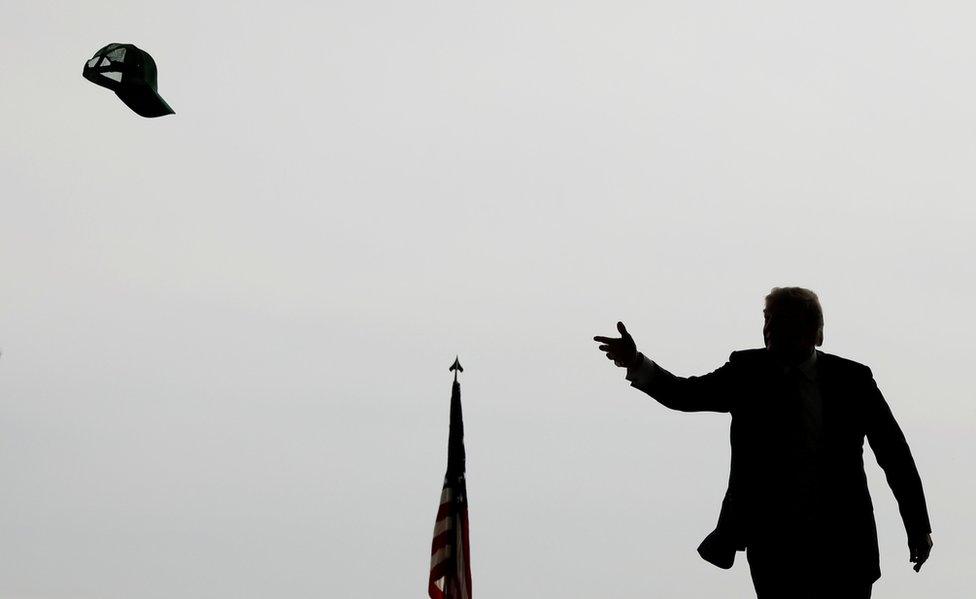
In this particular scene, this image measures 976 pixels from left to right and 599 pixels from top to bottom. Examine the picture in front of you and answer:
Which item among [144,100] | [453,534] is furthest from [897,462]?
[144,100]

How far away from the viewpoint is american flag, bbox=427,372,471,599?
1212cm

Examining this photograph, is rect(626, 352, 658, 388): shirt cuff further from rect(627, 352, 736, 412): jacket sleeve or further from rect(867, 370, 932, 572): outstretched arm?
rect(867, 370, 932, 572): outstretched arm

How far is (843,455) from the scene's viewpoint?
6.89m

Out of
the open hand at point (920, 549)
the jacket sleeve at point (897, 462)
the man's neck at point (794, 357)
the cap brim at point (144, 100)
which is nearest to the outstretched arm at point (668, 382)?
the man's neck at point (794, 357)

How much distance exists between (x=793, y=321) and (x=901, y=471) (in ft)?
3.00

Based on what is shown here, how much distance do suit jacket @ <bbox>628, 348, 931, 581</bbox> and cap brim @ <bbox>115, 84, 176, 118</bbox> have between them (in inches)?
306

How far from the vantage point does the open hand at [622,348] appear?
7016mm

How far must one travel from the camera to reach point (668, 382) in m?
7.06

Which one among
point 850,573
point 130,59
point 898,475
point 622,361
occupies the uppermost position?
point 130,59

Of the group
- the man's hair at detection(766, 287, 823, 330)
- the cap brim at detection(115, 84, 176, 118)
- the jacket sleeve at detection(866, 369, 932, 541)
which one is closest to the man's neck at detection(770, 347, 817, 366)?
the man's hair at detection(766, 287, 823, 330)

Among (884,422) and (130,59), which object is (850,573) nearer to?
(884,422)

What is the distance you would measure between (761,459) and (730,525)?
1.21ft

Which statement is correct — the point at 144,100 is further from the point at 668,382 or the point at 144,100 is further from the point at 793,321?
the point at 793,321

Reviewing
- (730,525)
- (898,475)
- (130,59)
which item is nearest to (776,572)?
(730,525)
